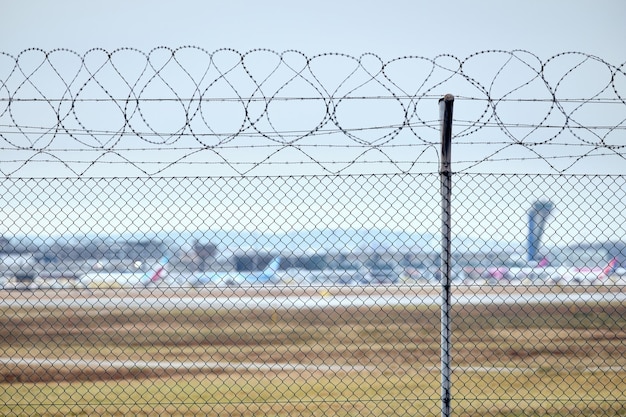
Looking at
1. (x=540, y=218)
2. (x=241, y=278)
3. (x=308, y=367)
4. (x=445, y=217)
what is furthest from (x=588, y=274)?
(x=445, y=217)

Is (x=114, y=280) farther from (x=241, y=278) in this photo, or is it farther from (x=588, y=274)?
(x=588, y=274)

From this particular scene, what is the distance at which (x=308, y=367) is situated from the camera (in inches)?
450

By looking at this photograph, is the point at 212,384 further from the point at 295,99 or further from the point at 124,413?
the point at 295,99

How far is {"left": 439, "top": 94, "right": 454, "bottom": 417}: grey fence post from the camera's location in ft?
17.4

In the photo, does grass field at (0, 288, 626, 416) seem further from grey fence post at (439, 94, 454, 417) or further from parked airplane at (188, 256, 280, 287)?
parked airplane at (188, 256, 280, 287)

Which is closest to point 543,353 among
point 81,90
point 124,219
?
point 124,219

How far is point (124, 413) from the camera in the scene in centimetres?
725

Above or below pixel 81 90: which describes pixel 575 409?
below

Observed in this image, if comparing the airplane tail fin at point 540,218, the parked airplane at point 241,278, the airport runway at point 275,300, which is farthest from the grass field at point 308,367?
the parked airplane at point 241,278

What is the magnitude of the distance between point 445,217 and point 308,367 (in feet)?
21.4

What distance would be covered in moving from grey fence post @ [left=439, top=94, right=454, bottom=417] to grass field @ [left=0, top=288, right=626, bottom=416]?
1.43 m

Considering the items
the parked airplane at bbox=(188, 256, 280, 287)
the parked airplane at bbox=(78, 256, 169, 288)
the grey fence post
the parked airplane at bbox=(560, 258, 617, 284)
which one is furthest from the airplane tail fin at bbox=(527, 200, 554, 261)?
the parked airplane at bbox=(78, 256, 169, 288)

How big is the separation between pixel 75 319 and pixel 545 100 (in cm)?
1851

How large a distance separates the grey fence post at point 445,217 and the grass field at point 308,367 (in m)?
1.43
